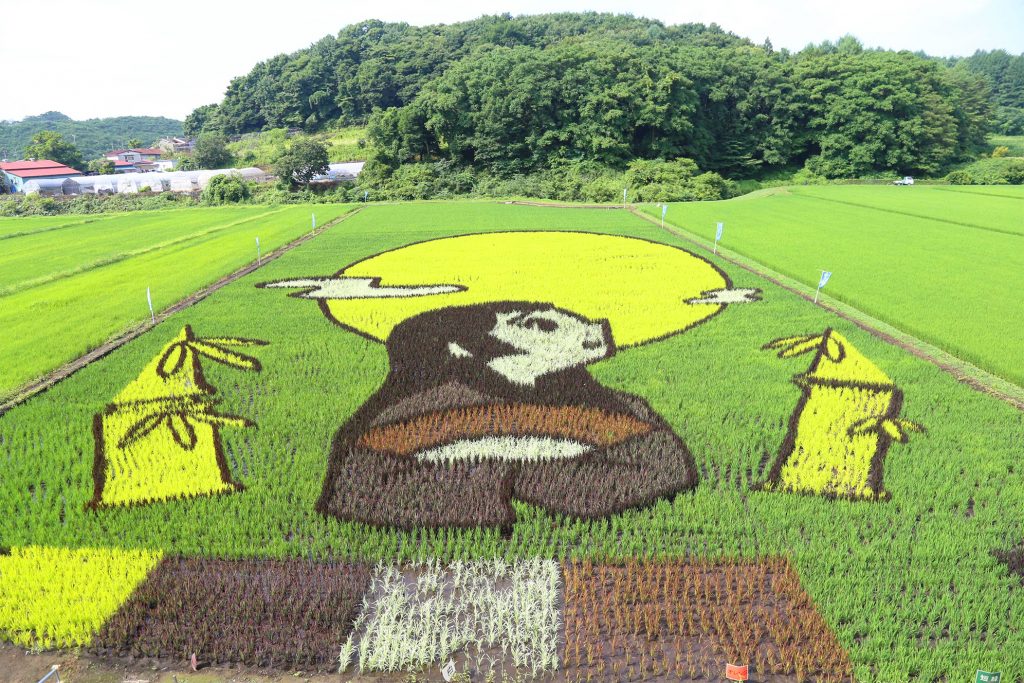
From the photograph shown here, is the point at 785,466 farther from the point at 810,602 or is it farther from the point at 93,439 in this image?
the point at 93,439

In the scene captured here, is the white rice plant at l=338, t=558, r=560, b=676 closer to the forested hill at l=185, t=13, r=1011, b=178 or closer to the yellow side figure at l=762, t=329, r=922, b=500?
the yellow side figure at l=762, t=329, r=922, b=500

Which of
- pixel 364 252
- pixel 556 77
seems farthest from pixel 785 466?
pixel 556 77

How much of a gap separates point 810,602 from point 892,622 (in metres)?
0.59

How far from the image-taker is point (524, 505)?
20.6 feet

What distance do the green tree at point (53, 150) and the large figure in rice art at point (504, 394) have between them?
91207 mm

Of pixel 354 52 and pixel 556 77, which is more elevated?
pixel 354 52

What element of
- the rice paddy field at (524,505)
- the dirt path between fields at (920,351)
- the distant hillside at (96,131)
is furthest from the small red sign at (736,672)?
the distant hillside at (96,131)

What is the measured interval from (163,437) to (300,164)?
53.8m

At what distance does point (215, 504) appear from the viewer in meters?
6.27

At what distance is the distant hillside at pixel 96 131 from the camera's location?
137 meters

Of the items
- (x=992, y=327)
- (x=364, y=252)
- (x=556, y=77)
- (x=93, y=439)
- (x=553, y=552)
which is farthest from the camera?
(x=556, y=77)

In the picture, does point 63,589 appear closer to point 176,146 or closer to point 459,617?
point 459,617

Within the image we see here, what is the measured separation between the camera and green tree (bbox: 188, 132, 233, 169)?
76.9m

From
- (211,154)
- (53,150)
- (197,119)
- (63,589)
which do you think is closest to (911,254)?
(63,589)
